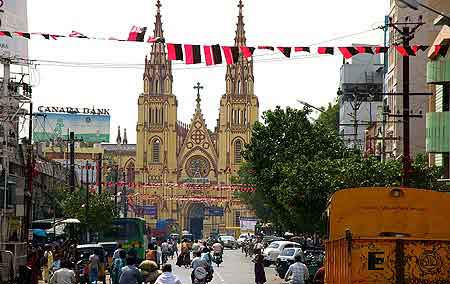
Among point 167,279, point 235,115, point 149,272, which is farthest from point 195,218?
point 167,279

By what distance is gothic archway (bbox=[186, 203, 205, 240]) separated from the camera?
15589cm

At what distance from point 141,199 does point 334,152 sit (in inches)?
3806

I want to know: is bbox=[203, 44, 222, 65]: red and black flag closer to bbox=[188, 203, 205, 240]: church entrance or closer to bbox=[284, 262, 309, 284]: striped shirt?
bbox=[284, 262, 309, 284]: striped shirt

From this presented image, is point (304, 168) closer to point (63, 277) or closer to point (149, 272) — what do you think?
point (149, 272)

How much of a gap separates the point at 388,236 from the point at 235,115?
137851mm

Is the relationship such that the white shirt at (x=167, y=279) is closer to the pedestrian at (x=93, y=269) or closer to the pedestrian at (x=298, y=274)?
the pedestrian at (x=298, y=274)

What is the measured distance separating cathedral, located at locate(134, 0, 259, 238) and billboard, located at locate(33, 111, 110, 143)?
16569mm

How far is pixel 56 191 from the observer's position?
80.1 meters

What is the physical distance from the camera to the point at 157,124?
517ft

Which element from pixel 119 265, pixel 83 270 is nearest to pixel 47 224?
pixel 83 270

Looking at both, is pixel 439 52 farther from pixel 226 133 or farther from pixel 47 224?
pixel 226 133

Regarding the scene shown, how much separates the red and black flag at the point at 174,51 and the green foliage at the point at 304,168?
13.9m

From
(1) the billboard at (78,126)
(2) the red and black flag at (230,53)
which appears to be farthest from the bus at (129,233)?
(1) the billboard at (78,126)

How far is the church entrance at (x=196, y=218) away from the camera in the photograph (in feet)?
512
